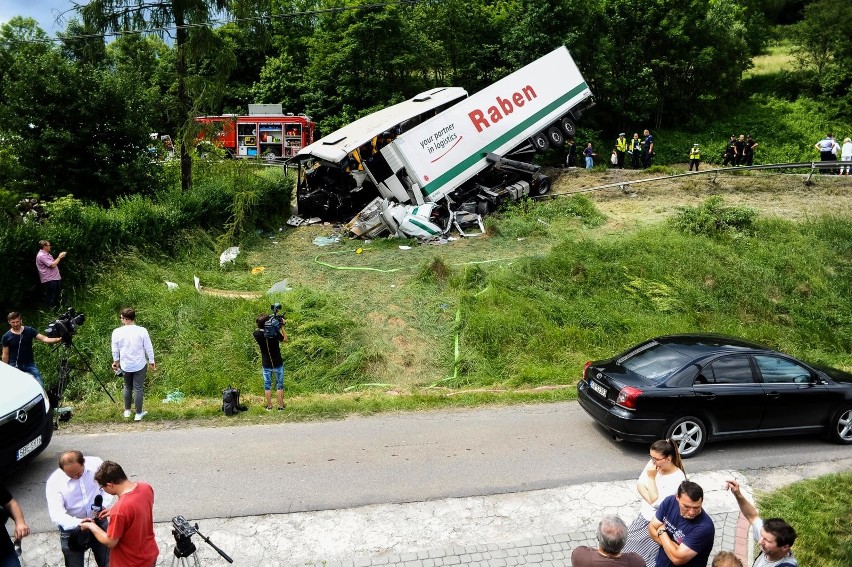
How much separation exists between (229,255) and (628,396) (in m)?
11.4

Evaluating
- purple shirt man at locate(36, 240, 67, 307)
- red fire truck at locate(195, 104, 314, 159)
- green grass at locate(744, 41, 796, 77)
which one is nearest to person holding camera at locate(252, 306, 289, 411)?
purple shirt man at locate(36, 240, 67, 307)

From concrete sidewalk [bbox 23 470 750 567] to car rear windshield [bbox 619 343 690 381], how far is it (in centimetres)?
148

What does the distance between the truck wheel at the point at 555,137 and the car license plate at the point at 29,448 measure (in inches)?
737

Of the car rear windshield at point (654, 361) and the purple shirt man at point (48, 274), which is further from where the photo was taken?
A: the purple shirt man at point (48, 274)

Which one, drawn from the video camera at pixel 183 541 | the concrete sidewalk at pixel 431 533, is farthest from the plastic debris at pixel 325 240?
the video camera at pixel 183 541

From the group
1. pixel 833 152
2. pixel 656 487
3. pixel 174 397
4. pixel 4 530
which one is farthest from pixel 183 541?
pixel 833 152

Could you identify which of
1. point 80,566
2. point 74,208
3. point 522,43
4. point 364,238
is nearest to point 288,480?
point 80,566

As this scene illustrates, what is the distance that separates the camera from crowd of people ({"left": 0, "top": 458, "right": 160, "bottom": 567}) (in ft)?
15.2

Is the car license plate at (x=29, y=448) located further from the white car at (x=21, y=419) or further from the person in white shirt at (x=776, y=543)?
the person in white shirt at (x=776, y=543)

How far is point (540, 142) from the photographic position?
72.9 feet

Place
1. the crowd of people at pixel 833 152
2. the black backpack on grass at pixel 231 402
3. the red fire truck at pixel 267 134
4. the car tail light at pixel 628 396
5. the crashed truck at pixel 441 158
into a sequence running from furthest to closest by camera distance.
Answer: the red fire truck at pixel 267 134, the crowd of people at pixel 833 152, the crashed truck at pixel 441 158, the black backpack on grass at pixel 231 402, the car tail light at pixel 628 396

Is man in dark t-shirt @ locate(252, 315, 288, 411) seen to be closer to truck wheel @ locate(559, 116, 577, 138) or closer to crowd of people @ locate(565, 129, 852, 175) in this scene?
truck wheel @ locate(559, 116, 577, 138)

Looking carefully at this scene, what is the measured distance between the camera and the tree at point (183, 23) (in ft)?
59.8

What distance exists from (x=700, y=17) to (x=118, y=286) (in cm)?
2907
